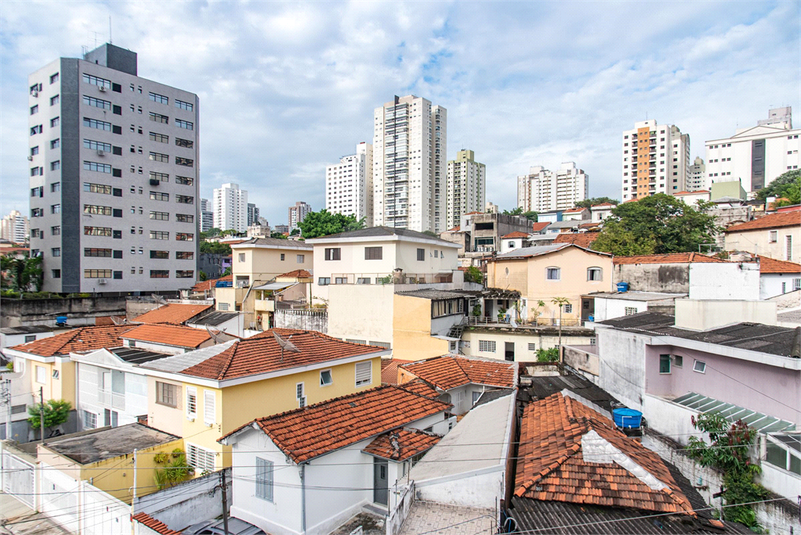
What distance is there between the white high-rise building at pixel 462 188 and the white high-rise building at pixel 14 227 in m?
136

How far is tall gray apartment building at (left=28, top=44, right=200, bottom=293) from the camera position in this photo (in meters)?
41.8

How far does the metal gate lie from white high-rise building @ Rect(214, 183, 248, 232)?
162 metres

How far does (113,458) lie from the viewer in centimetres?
1212

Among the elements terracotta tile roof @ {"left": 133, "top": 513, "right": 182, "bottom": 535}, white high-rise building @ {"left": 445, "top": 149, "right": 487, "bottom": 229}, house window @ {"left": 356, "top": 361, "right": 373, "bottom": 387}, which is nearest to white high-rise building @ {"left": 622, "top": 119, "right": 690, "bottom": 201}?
white high-rise building @ {"left": 445, "top": 149, "right": 487, "bottom": 229}

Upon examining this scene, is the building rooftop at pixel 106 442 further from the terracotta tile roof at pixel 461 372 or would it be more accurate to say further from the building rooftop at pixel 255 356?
the terracotta tile roof at pixel 461 372

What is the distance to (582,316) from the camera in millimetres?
27375

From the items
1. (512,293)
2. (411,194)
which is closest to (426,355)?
(512,293)

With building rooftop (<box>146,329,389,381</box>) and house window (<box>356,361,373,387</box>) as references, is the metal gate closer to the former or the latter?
building rooftop (<box>146,329,389,381</box>)

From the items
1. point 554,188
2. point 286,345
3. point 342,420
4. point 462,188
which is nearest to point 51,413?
point 286,345

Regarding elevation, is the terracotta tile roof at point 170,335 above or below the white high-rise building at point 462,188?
below

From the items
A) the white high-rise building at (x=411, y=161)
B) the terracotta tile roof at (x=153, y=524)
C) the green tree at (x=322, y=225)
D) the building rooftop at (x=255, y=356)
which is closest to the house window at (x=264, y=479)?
the terracotta tile roof at (x=153, y=524)

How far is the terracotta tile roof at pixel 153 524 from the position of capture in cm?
956

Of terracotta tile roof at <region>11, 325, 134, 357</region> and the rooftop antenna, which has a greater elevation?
the rooftop antenna

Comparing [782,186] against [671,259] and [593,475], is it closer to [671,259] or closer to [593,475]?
[671,259]
